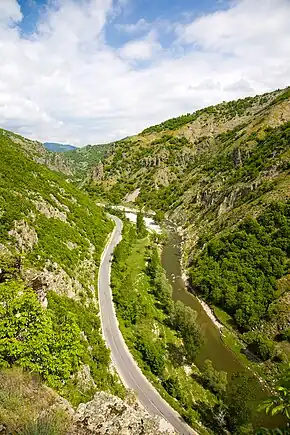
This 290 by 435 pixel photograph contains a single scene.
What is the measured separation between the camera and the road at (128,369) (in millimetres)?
31625

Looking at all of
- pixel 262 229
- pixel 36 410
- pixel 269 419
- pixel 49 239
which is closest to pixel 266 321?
pixel 269 419

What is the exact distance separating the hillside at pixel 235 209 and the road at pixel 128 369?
670 inches

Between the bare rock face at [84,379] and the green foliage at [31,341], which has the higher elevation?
the green foliage at [31,341]

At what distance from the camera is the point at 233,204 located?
80062mm

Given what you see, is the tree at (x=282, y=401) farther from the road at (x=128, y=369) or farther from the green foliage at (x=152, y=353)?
the green foliage at (x=152, y=353)

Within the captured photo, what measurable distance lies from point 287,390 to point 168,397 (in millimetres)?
29011

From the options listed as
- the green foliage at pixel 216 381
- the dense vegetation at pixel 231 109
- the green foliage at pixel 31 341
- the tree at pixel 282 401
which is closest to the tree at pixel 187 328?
the green foliage at pixel 216 381

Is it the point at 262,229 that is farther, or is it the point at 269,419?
the point at 262,229

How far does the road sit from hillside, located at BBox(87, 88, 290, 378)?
55.8 feet

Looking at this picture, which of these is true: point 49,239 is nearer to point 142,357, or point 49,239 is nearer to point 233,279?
point 142,357

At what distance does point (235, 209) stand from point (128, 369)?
49.0 meters

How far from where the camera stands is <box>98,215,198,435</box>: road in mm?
31625

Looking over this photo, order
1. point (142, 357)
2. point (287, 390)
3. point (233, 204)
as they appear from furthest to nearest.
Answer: point (233, 204) → point (142, 357) → point (287, 390)

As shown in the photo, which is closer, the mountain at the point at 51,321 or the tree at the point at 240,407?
the mountain at the point at 51,321
